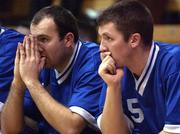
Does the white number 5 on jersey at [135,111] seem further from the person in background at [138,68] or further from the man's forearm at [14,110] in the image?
the man's forearm at [14,110]

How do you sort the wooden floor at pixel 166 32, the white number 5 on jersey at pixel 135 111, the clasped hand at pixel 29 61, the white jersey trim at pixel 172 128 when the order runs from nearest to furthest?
the white jersey trim at pixel 172 128, the white number 5 on jersey at pixel 135 111, the clasped hand at pixel 29 61, the wooden floor at pixel 166 32

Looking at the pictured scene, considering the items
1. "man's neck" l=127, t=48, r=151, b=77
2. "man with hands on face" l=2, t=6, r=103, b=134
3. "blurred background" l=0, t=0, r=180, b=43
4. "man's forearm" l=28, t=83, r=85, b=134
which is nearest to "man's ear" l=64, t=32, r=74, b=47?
"man with hands on face" l=2, t=6, r=103, b=134

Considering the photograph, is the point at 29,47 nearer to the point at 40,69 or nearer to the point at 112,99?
the point at 40,69

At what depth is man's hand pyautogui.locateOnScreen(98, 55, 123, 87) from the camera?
158 centimetres

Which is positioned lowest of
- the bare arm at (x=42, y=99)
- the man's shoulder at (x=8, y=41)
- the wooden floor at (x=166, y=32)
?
the wooden floor at (x=166, y=32)

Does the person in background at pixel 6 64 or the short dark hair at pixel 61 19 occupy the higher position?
the short dark hair at pixel 61 19

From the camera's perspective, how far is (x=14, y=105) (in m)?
1.87

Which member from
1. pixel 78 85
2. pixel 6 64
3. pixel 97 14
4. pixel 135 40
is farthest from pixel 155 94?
pixel 97 14

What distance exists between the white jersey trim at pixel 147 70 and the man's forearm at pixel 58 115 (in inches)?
9.5

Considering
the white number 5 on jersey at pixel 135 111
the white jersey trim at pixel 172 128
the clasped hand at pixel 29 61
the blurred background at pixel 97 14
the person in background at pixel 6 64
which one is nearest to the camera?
the white jersey trim at pixel 172 128

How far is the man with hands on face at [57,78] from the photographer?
1.73 metres

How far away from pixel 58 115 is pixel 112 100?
22 cm

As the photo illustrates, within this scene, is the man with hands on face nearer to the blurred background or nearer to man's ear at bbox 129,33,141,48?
man's ear at bbox 129,33,141,48

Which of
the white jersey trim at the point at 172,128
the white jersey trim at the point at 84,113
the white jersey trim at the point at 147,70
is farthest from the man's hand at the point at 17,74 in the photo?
the white jersey trim at the point at 172,128
